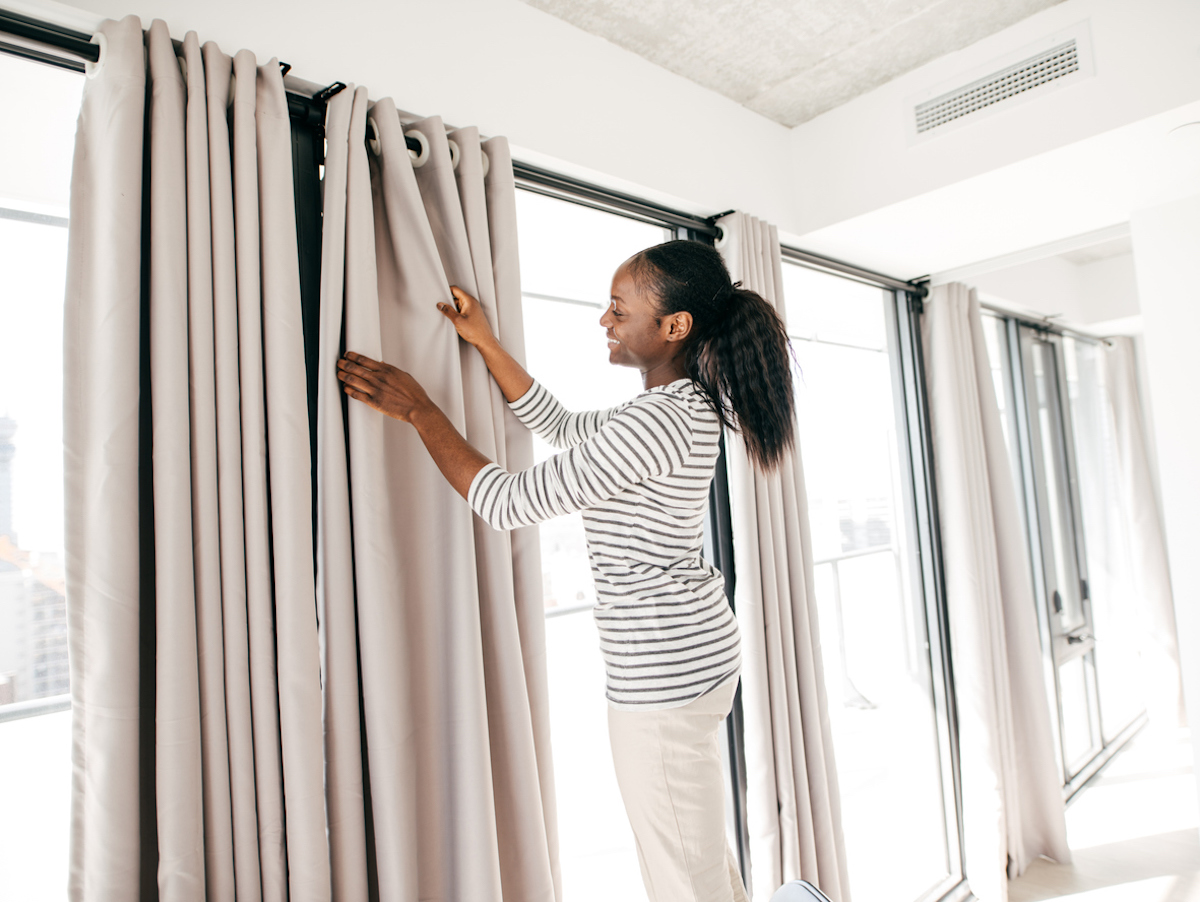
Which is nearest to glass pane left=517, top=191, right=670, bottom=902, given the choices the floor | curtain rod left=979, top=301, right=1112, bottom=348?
the floor

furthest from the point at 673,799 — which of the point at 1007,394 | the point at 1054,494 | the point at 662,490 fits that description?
the point at 1054,494

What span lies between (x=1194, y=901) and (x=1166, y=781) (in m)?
1.09

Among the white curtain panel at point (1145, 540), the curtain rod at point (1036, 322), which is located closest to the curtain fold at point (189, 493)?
the curtain rod at point (1036, 322)

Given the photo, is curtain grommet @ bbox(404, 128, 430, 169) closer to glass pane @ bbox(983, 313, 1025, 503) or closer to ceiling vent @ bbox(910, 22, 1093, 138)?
ceiling vent @ bbox(910, 22, 1093, 138)

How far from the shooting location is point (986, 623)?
8.93 ft

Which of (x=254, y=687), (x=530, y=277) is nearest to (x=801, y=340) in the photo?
(x=530, y=277)

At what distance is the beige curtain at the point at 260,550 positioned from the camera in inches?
38.0

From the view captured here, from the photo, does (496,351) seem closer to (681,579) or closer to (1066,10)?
(681,579)

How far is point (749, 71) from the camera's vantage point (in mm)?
1987

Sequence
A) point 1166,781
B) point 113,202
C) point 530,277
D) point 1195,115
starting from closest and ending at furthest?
point 113,202
point 1195,115
point 530,277
point 1166,781

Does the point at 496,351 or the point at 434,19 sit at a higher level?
the point at 434,19

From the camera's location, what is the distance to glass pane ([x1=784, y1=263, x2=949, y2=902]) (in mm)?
2750

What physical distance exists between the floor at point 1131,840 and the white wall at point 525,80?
8.62 ft

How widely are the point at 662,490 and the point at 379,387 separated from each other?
512 millimetres
